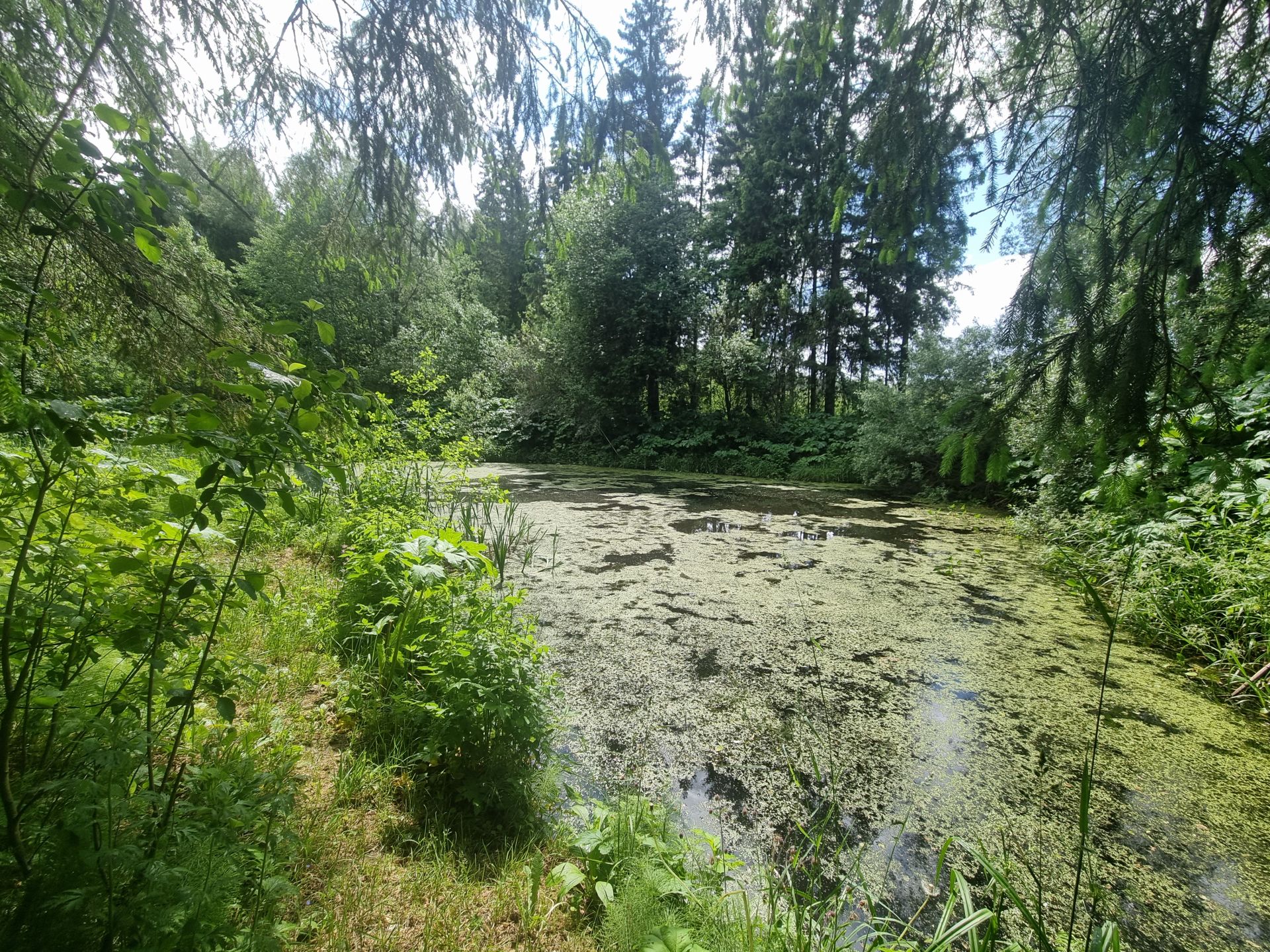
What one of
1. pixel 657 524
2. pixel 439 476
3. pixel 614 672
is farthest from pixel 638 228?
pixel 614 672

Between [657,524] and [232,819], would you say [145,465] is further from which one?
[657,524]

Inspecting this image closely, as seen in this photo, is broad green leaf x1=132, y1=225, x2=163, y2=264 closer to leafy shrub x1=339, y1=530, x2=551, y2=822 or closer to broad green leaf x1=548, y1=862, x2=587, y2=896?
leafy shrub x1=339, y1=530, x2=551, y2=822

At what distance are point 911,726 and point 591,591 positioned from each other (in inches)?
77.2

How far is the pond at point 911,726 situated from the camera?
4.56 ft

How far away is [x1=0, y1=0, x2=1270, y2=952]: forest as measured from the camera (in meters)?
0.90

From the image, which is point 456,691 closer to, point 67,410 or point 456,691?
point 456,691

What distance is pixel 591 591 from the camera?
339 centimetres

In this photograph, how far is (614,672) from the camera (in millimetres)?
2350

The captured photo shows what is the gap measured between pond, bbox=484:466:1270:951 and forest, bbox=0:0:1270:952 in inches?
0.7

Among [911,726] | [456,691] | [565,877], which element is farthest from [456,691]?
[911,726]

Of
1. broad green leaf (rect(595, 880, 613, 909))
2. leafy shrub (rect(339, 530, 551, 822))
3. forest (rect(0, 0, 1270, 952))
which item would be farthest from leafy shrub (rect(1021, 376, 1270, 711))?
leafy shrub (rect(339, 530, 551, 822))

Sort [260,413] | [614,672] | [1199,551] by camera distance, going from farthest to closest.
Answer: [1199,551] < [614,672] < [260,413]

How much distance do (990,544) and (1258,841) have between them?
3.81m

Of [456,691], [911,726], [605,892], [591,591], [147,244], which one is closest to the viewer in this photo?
[147,244]
